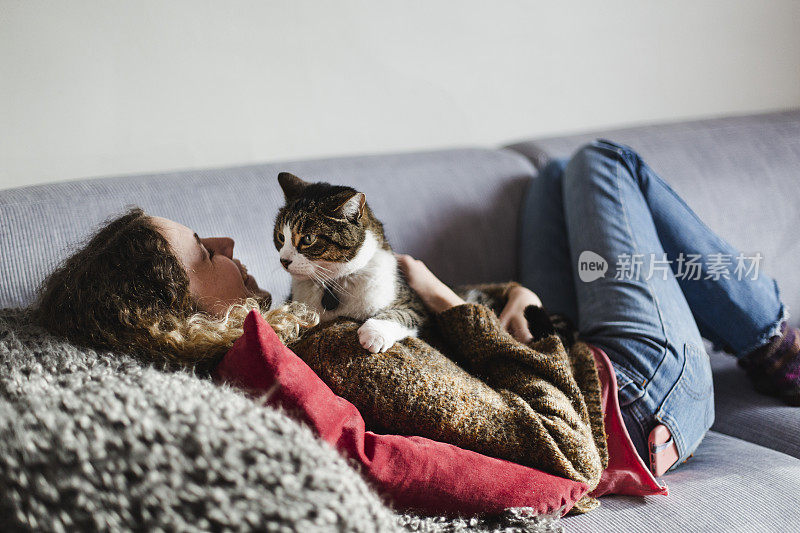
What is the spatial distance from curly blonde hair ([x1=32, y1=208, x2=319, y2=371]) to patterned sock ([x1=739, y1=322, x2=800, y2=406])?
102cm

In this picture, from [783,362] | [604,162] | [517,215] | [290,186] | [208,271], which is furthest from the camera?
[517,215]

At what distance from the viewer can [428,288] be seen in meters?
1.11

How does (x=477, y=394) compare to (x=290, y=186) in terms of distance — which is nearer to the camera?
(x=477, y=394)

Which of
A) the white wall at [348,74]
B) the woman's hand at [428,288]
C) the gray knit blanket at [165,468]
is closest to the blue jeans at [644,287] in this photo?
the woman's hand at [428,288]

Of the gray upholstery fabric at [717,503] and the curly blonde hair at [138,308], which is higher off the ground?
the curly blonde hair at [138,308]

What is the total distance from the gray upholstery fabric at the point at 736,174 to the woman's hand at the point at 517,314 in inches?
23.6

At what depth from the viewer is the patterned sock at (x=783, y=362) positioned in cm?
127

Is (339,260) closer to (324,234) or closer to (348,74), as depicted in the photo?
(324,234)

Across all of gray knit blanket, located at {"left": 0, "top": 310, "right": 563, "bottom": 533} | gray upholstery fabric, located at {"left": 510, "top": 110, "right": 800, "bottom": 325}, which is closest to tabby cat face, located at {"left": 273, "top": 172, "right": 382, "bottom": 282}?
gray knit blanket, located at {"left": 0, "top": 310, "right": 563, "bottom": 533}

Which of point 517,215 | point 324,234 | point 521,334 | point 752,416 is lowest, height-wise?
point 752,416

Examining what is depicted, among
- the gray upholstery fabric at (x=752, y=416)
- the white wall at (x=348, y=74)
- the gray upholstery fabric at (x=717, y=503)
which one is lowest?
the gray upholstery fabric at (x=752, y=416)

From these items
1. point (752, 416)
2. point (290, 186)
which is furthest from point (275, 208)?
point (752, 416)

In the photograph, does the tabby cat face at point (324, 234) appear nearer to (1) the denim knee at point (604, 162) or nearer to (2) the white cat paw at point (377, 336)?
(2) the white cat paw at point (377, 336)

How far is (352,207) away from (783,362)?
100cm
